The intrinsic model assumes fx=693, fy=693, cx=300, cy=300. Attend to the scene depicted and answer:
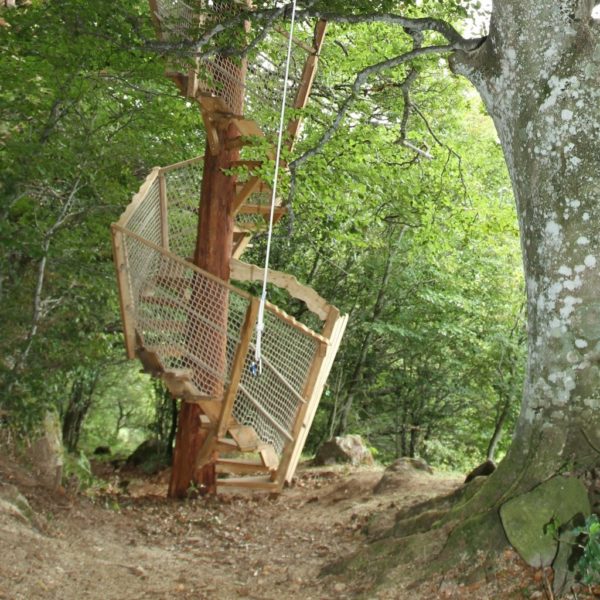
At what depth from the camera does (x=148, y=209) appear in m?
7.46

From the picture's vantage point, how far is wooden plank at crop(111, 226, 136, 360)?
21.2 feet

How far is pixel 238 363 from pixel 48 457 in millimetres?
2610

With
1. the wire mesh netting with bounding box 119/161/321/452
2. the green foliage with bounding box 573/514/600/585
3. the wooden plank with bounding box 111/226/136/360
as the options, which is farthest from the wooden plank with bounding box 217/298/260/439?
the green foliage with bounding box 573/514/600/585

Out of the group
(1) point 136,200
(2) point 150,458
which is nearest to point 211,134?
(1) point 136,200

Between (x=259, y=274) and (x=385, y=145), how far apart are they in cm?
222

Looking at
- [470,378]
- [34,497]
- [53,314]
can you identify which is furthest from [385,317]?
Result: [34,497]

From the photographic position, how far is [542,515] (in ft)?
11.6

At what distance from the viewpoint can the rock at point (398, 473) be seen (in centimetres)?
714

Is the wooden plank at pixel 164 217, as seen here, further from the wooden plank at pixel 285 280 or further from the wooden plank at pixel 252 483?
the wooden plank at pixel 252 483

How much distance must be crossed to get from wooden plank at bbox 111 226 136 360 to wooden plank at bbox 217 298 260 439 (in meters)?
1.03

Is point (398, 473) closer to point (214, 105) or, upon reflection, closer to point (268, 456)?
point (268, 456)

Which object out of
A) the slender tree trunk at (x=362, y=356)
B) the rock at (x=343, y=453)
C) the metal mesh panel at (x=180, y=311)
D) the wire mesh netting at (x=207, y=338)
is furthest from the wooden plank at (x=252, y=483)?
the slender tree trunk at (x=362, y=356)

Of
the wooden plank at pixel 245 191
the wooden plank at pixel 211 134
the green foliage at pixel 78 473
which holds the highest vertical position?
the wooden plank at pixel 211 134

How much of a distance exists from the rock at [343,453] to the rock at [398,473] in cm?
160
